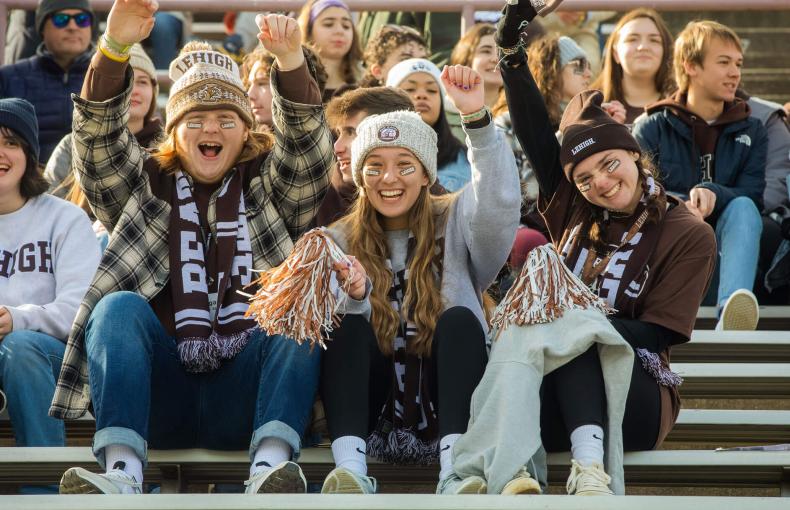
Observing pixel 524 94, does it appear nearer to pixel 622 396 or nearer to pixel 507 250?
pixel 507 250

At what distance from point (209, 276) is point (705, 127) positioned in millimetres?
2269

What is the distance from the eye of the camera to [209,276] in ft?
12.4

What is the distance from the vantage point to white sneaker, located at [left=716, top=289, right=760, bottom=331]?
4586 millimetres

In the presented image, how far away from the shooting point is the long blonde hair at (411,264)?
3.61 m

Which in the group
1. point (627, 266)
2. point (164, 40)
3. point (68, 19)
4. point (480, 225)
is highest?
point (164, 40)

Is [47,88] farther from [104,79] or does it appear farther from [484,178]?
[484,178]

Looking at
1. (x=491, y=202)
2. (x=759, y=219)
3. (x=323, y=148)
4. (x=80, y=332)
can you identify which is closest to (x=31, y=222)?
(x=80, y=332)

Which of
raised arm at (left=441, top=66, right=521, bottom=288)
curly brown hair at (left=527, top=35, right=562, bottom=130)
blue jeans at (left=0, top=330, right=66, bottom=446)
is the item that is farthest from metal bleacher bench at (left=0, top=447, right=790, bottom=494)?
curly brown hair at (left=527, top=35, right=562, bottom=130)

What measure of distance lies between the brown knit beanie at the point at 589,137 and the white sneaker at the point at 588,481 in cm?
93

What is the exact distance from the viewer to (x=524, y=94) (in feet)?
12.9

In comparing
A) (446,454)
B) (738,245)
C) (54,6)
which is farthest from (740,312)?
(54,6)

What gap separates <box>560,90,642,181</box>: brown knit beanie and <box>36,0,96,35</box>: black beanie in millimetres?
2831

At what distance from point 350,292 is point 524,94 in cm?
85

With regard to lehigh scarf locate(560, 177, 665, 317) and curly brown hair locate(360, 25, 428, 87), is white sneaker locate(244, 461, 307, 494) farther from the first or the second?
curly brown hair locate(360, 25, 428, 87)
